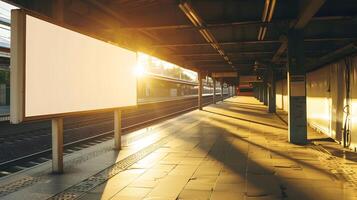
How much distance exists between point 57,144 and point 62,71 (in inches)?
68.3

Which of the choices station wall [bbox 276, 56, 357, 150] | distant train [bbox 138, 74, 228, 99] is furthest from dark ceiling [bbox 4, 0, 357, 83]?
distant train [bbox 138, 74, 228, 99]

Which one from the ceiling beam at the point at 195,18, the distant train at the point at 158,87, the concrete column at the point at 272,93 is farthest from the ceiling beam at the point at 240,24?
the distant train at the point at 158,87

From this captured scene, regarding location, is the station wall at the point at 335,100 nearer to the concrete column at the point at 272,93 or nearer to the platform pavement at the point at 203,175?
the platform pavement at the point at 203,175

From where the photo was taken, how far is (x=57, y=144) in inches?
300

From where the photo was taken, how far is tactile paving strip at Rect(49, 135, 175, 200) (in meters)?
6.10

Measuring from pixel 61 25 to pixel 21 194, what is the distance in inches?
131

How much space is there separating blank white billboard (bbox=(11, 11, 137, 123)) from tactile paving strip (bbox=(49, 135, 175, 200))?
4.88 feet

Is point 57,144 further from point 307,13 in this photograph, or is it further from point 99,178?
point 307,13

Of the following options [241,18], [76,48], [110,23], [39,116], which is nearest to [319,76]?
[241,18]

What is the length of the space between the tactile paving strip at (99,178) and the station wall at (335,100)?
20.9 feet

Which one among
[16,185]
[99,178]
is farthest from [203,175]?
[16,185]

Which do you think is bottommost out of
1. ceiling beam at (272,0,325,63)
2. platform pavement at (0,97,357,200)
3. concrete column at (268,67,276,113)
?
platform pavement at (0,97,357,200)

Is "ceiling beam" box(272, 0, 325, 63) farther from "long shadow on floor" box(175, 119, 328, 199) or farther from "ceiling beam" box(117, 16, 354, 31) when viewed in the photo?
"long shadow on floor" box(175, 119, 328, 199)

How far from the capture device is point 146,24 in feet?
36.8
